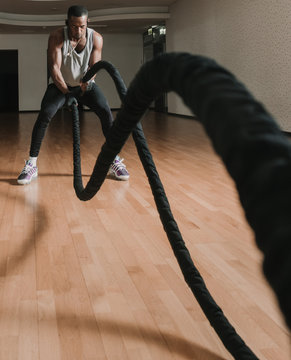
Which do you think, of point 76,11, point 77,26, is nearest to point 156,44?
point 77,26

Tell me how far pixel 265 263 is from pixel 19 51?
1768cm

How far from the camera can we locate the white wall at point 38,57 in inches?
655

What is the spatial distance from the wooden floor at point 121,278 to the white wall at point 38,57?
46.5ft

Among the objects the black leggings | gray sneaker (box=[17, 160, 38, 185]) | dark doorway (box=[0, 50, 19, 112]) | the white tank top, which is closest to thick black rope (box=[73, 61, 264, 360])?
the black leggings

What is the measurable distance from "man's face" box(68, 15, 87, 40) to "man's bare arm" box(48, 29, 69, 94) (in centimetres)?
13

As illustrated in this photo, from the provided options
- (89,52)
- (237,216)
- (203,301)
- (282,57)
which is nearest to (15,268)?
(203,301)

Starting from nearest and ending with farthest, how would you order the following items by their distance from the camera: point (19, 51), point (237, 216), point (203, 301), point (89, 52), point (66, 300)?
point (203, 301) → point (66, 300) → point (237, 216) → point (89, 52) → point (19, 51)

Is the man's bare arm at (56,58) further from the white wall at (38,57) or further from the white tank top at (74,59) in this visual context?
the white wall at (38,57)

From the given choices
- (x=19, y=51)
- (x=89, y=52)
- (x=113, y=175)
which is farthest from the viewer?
(x=19, y=51)

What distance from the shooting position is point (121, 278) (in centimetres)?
165

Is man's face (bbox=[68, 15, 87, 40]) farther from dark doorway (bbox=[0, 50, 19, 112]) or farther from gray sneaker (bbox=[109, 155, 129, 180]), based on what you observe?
Result: dark doorway (bbox=[0, 50, 19, 112])

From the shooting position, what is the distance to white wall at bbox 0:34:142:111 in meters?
16.6

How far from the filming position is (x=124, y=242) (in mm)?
2062

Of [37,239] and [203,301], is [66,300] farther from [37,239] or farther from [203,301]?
[37,239]
